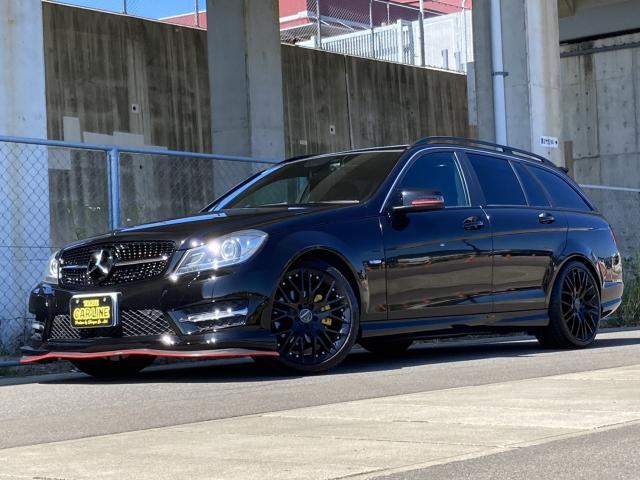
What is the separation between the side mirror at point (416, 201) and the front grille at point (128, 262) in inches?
69.7

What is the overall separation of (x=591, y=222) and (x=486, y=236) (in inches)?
73.3

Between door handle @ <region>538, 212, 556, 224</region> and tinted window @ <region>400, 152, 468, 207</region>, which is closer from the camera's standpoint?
tinted window @ <region>400, 152, 468, 207</region>

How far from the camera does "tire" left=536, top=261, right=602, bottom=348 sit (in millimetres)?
11023

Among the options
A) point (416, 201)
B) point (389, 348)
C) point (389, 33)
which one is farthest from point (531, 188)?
point (389, 33)

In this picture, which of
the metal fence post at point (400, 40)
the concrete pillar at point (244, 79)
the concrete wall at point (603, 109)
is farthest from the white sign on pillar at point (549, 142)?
the metal fence post at point (400, 40)

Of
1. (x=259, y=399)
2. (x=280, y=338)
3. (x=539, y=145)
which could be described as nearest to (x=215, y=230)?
(x=280, y=338)

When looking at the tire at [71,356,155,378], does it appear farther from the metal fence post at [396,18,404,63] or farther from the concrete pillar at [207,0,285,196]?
the metal fence post at [396,18,404,63]

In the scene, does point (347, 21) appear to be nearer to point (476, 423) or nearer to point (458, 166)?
point (458, 166)

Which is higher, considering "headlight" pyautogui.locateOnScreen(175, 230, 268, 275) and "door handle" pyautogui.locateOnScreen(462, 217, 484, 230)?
"door handle" pyautogui.locateOnScreen(462, 217, 484, 230)

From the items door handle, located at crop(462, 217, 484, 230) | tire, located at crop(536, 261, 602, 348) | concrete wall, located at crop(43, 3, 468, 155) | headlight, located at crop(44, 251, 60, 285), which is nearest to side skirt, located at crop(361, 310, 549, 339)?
tire, located at crop(536, 261, 602, 348)

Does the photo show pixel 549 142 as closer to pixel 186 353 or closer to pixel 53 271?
pixel 53 271

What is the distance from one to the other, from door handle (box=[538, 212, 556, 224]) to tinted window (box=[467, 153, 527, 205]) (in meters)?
0.18

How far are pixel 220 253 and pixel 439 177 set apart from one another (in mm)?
2403

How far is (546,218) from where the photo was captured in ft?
36.4
